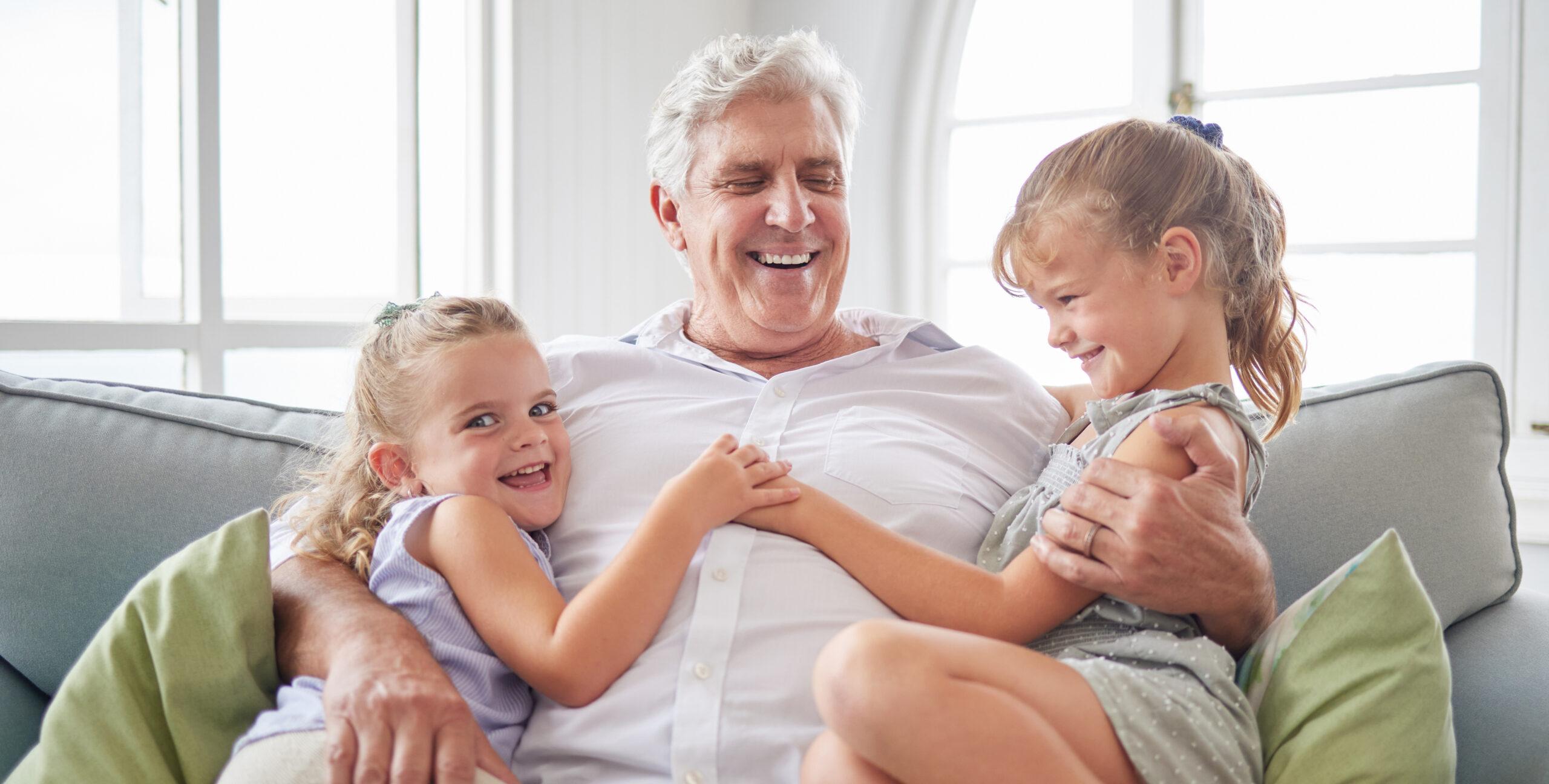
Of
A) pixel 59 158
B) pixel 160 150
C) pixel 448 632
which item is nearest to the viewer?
pixel 448 632

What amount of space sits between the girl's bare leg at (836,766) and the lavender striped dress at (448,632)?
1.29 ft

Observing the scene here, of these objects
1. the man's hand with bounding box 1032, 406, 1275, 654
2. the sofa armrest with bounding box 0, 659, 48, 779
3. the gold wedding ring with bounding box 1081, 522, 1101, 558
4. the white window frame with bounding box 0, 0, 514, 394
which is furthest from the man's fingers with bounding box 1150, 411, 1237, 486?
the white window frame with bounding box 0, 0, 514, 394

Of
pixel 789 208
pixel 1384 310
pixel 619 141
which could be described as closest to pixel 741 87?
pixel 789 208

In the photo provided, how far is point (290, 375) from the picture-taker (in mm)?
2422

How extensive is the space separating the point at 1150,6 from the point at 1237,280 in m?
2.37

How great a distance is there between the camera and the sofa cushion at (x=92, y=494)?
139cm

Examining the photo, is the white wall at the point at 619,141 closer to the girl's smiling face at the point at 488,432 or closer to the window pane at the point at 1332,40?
the window pane at the point at 1332,40

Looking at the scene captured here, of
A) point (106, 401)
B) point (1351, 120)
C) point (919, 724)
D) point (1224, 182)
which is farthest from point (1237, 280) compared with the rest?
point (1351, 120)

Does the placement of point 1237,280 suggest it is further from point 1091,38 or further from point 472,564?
point 1091,38

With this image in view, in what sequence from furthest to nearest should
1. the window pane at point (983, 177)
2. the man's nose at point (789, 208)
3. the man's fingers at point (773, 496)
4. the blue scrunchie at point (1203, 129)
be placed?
the window pane at point (983, 177) → the man's nose at point (789, 208) → the blue scrunchie at point (1203, 129) → the man's fingers at point (773, 496)

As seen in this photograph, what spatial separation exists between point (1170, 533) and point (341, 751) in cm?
85

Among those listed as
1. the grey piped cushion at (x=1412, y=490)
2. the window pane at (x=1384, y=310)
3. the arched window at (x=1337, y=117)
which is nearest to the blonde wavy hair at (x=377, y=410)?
the grey piped cushion at (x=1412, y=490)

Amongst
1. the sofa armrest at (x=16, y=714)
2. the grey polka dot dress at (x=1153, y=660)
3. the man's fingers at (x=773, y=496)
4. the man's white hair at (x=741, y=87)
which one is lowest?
the sofa armrest at (x=16, y=714)

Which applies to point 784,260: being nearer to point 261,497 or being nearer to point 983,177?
point 261,497
